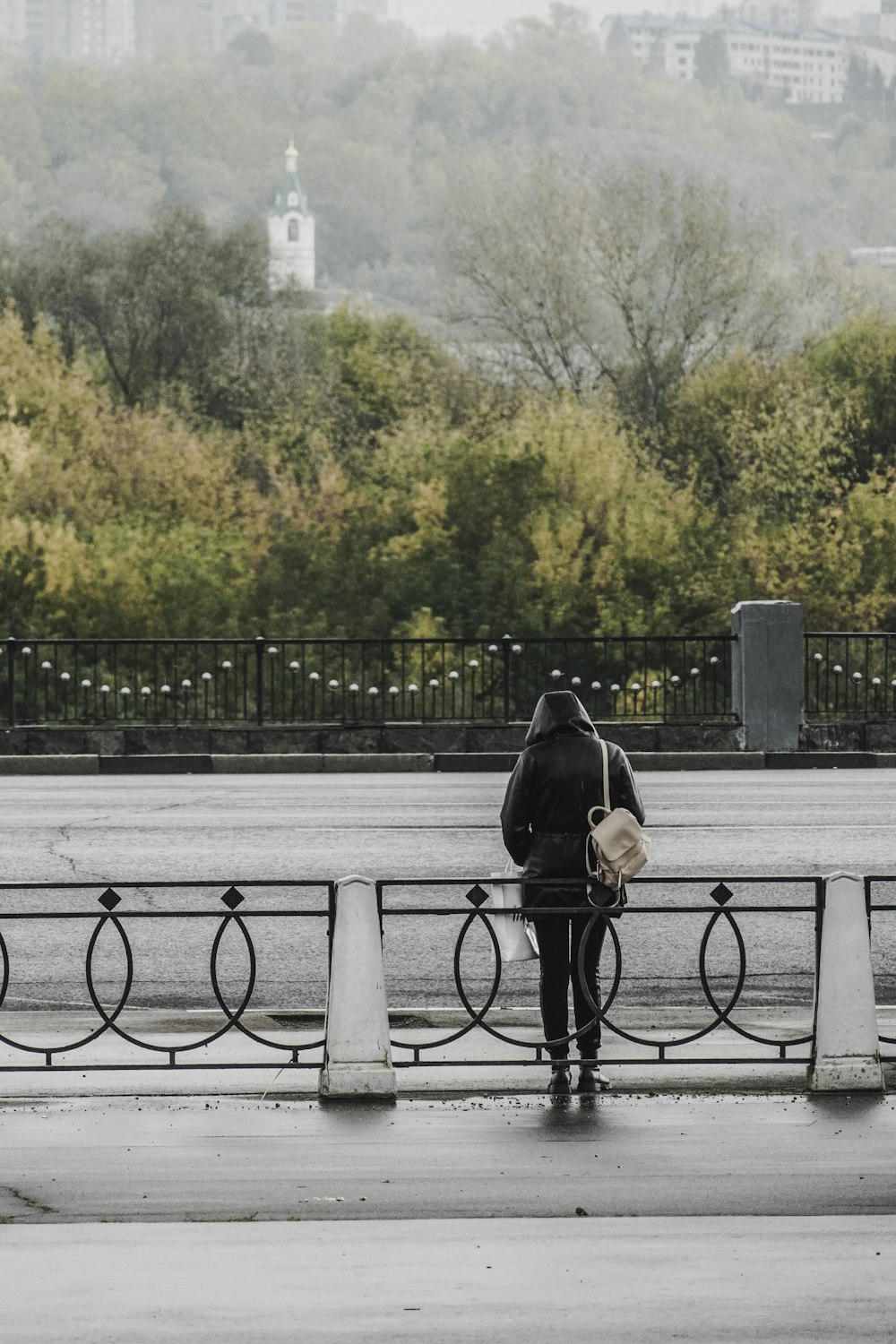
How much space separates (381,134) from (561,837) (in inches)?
5228

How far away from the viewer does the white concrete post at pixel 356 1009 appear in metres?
7.69

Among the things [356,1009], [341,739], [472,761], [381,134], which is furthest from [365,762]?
[381,134]

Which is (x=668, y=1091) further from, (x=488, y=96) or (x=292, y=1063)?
(x=488, y=96)

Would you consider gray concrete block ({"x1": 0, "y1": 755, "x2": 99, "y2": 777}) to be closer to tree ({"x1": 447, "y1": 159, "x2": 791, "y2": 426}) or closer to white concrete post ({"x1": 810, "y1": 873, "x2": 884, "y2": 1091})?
white concrete post ({"x1": 810, "y1": 873, "x2": 884, "y2": 1091})

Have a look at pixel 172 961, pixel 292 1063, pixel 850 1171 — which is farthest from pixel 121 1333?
pixel 172 961

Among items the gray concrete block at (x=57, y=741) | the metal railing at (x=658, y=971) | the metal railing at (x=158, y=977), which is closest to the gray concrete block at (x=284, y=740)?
the gray concrete block at (x=57, y=741)

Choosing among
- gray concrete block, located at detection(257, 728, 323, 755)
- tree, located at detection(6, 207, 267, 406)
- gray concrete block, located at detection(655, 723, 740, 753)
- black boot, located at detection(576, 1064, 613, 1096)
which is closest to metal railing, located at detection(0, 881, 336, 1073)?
black boot, located at detection(576, 1064, 613, 1096)

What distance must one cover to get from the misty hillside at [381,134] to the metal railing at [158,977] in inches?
4013

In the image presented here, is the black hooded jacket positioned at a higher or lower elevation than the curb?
higher

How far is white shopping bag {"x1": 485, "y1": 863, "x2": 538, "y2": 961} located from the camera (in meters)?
8.05

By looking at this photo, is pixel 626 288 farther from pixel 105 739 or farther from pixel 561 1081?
pixel 561 1081

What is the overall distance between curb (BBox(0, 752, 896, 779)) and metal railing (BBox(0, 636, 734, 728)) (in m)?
0.77

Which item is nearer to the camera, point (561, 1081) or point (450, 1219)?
point (450, 1219)

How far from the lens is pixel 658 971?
10680 mm
